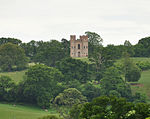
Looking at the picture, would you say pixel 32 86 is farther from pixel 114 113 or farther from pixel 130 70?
pixel 114 113

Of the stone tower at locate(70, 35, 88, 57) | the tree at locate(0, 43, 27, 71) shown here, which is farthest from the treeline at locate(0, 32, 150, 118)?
the stone tower at locate(70, 35, 88, 57)

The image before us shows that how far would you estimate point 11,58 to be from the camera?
121625 millimetres

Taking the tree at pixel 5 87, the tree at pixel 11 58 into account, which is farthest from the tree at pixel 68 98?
the tree at pixel 11 58

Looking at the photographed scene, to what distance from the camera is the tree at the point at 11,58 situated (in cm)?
12062

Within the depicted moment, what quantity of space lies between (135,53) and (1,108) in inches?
3208

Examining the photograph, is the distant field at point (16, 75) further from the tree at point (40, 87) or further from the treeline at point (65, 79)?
the tree at point (40, 87)

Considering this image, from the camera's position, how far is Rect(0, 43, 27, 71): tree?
121 meters

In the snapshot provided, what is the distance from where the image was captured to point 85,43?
461 ft

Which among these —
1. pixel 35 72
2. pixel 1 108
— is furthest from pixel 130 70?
pixel 1 108

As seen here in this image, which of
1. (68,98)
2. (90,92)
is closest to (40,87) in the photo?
(90,92)

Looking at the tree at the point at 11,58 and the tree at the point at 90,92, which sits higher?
the tree at the point at 11,58

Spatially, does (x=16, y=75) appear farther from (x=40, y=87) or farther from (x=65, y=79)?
(x=40, y=87)

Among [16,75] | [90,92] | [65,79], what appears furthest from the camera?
[16,75]

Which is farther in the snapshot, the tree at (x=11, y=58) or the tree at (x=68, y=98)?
the tree at (x=11, y=58)
